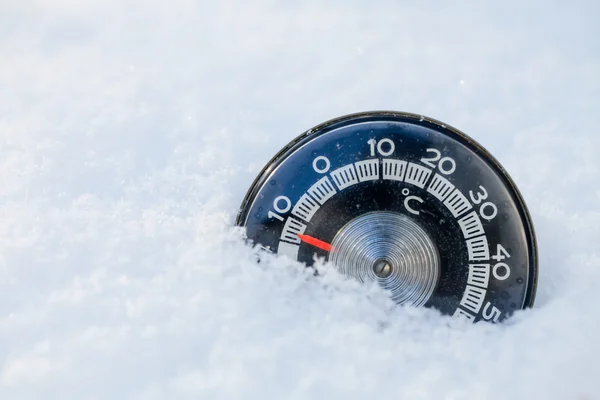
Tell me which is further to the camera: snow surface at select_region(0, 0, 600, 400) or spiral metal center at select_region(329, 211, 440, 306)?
spiral metal center at select_region(329, 211, 440, 306)

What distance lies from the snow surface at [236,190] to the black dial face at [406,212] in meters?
0.06

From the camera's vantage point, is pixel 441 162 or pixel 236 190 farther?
pixel 236 190

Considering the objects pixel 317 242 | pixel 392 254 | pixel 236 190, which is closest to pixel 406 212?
pixel 392 254

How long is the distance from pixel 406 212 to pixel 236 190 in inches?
19.9

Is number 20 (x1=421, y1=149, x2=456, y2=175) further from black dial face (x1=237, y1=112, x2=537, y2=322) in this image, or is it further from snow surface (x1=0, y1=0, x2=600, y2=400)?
snow surface (x1=0, y1=0, x2=600, y2=400)

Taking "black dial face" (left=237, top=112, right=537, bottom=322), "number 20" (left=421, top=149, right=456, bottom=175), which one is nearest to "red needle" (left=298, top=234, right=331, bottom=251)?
"black dial face" (left=237, top=112, right=537, bottom=322)

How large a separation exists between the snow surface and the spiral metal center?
0.04 meters

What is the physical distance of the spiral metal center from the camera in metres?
1.74

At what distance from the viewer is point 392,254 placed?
1.74 m

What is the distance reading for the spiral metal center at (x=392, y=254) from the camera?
174 centimetres

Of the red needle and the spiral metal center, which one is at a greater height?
the red needle

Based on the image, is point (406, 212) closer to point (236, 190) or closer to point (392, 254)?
point (392, 254)

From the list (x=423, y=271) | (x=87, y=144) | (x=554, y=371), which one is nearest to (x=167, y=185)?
(x=87, y=144)

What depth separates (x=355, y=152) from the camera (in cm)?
174
